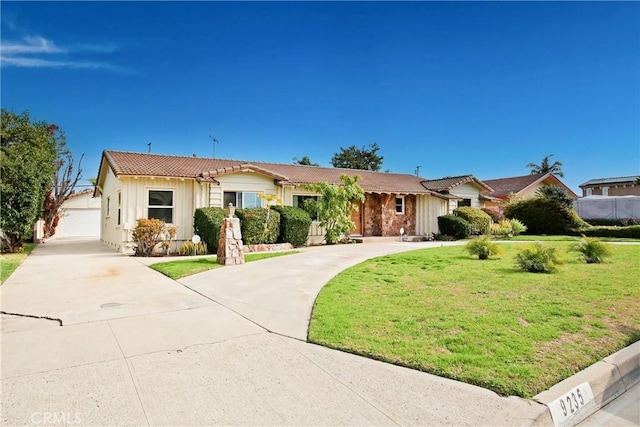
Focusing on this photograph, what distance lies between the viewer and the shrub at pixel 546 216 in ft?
65.9

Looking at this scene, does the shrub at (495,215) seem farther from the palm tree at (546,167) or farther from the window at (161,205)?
the palm tree at (546,167)

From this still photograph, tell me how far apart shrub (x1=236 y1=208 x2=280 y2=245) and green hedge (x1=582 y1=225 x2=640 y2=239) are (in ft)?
56.4

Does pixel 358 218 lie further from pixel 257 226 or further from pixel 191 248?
pixel 191 248

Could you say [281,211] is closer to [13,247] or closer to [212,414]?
[13,247]

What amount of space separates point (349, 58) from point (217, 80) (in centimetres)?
666

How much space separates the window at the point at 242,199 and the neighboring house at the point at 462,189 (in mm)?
12289

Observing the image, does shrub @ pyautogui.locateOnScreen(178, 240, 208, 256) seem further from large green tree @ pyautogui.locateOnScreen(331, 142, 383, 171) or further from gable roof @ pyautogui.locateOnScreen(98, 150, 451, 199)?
large green tree @ pyautogui.locateOnScreen(331, 142, 383, 171)

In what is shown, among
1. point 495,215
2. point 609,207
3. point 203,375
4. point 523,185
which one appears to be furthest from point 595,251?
point 523,185

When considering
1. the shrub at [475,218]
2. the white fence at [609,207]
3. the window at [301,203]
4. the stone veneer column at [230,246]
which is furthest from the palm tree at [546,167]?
the stone veneer column at [230,246]

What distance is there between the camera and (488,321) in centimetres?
460

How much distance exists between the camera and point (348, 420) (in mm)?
2604

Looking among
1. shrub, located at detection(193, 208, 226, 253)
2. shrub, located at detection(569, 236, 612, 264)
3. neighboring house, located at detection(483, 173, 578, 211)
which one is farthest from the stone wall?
neighboring house, located at detection(483, 173, 578, 211)

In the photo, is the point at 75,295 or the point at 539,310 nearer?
the point at 539,310

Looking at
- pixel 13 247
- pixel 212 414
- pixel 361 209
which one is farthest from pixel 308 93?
pixel 212 414
